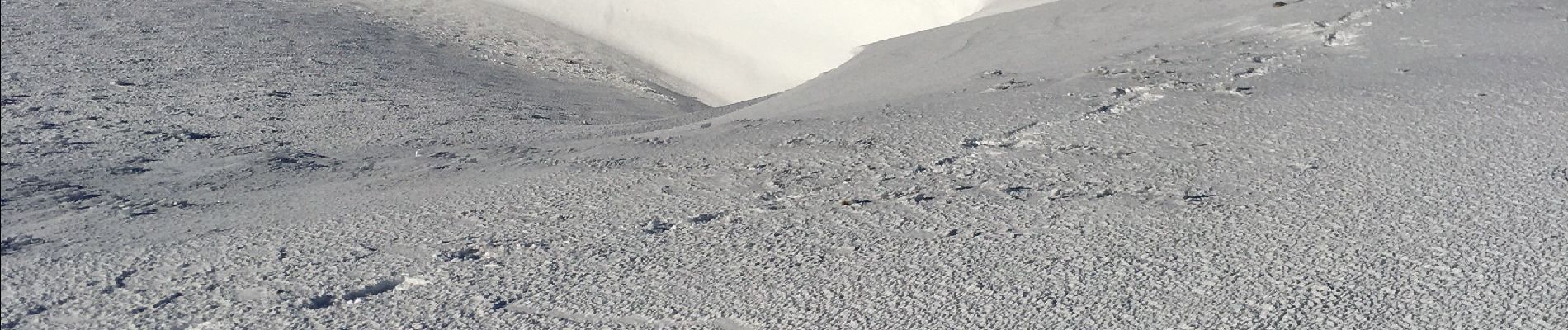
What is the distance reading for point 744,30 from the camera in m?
6.83

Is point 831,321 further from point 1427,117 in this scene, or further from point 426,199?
point 1427,117

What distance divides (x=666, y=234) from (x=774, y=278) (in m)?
0.37

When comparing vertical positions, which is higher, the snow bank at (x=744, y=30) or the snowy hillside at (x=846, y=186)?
the snow bank at (x=744, y=30)

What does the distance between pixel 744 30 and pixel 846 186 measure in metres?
4.00

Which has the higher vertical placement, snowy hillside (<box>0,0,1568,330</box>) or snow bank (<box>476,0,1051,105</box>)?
snow bank (<box>476,0,1051,105</box>)

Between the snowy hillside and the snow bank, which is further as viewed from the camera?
the snow bank

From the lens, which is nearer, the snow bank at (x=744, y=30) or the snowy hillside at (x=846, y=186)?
the snowy hillside at (x=846, y=186)

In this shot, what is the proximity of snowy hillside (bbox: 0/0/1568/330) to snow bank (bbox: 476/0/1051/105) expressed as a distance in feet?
4.40

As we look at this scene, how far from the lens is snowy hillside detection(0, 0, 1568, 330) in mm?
2219

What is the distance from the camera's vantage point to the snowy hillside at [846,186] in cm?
222

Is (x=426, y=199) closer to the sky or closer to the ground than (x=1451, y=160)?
closer to the sky

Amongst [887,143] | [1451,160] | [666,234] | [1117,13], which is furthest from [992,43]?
[666,234]

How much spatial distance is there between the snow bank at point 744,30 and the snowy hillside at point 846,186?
1.34 metres

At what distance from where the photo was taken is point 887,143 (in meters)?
3.27
